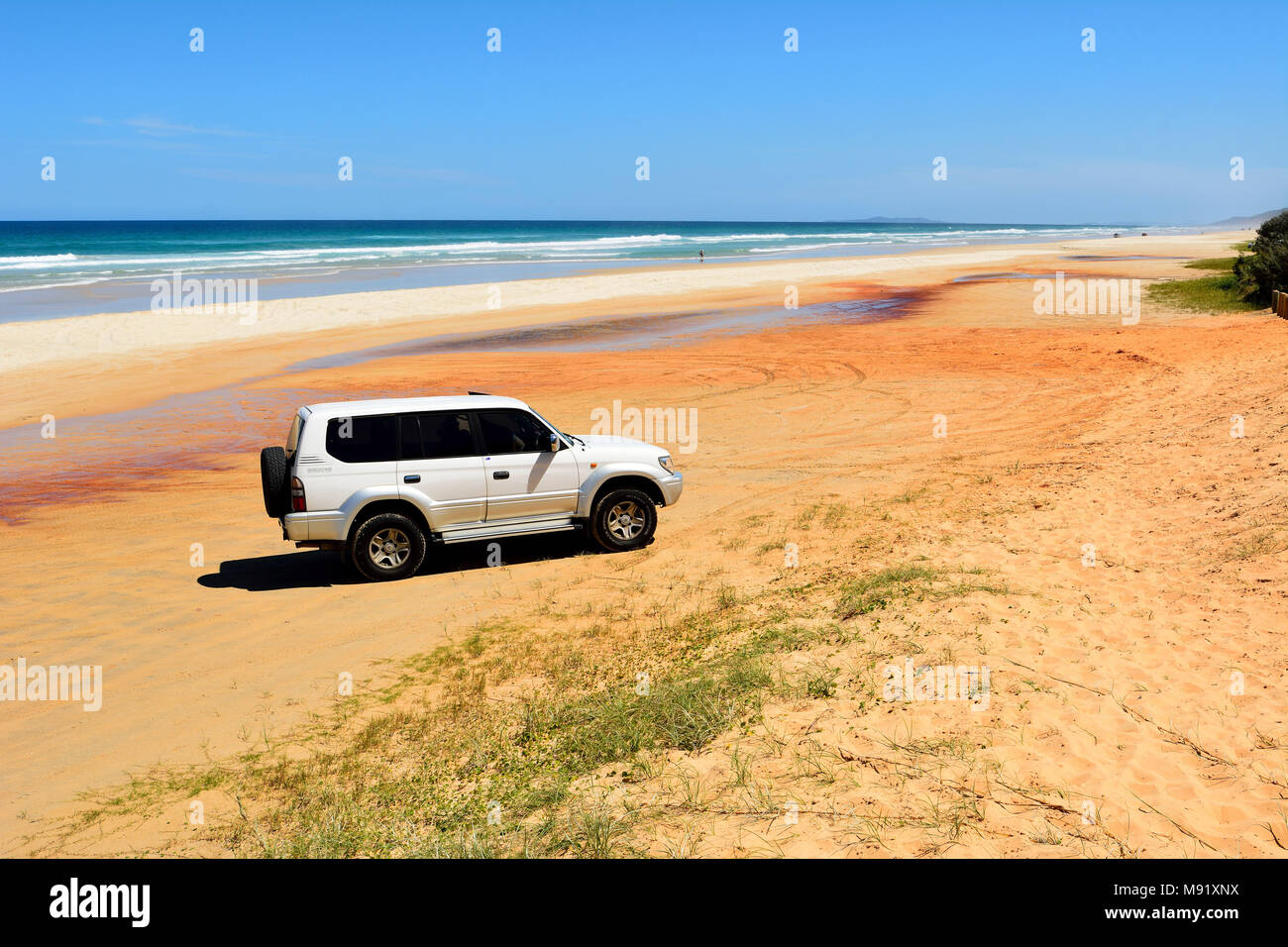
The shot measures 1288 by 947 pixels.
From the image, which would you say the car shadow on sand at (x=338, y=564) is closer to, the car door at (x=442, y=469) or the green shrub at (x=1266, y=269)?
the car door at (x=442, y=469)

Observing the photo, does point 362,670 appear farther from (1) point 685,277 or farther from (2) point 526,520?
(1) point 685,277

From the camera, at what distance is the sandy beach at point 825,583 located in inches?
229

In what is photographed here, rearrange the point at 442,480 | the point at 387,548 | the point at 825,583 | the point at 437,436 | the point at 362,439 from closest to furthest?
the point at 825,583
the point at 362,439
the point at 387,548
the point at 442,480
the point at 437,436

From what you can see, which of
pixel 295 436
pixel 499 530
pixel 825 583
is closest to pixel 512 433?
pixel 499 530

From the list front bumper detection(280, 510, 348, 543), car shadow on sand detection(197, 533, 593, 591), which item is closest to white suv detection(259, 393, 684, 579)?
front bumper detection(280, 510, 348, 543)

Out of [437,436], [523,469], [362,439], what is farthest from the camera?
[523,469]

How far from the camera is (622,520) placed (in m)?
11.7

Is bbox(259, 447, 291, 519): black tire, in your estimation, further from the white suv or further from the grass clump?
the grass clump

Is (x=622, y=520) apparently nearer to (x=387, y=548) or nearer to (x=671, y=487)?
(x=671, y=487)

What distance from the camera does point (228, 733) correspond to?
24.1ft

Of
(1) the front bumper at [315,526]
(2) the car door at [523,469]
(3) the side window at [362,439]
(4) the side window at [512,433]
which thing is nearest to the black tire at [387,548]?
(1) the front bumper at [315,526]

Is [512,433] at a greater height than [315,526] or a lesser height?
greater

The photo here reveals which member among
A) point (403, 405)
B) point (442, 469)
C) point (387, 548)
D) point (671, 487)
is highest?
point (403, 405)

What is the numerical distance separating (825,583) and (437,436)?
4.85m
